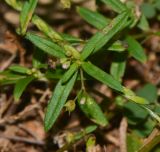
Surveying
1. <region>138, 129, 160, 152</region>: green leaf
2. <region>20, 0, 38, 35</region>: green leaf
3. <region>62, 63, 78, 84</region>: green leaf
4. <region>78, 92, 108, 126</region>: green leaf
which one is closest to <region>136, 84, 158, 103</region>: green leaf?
<region>138, 129, 160, 152</region>: green leaf

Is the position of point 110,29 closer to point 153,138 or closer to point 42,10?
point 153,138

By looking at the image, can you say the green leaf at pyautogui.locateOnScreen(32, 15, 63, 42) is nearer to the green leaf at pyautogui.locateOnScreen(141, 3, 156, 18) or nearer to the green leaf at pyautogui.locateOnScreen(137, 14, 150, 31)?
the green leaf at pyautogui.locateOnScreen(137, 14, 150, 31)

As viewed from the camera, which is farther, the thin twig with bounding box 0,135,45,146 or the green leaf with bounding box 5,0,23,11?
the thin twig with bounding box 0,135,45,146

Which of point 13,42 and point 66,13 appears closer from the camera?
point 13,42

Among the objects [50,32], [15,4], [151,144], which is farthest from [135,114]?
[15,4]

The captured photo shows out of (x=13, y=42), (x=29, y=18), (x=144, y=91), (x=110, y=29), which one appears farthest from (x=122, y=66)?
(x=13, y=42)

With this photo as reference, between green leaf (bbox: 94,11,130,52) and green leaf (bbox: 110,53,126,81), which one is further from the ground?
green leaf (bbox: 94,11,130,52)
